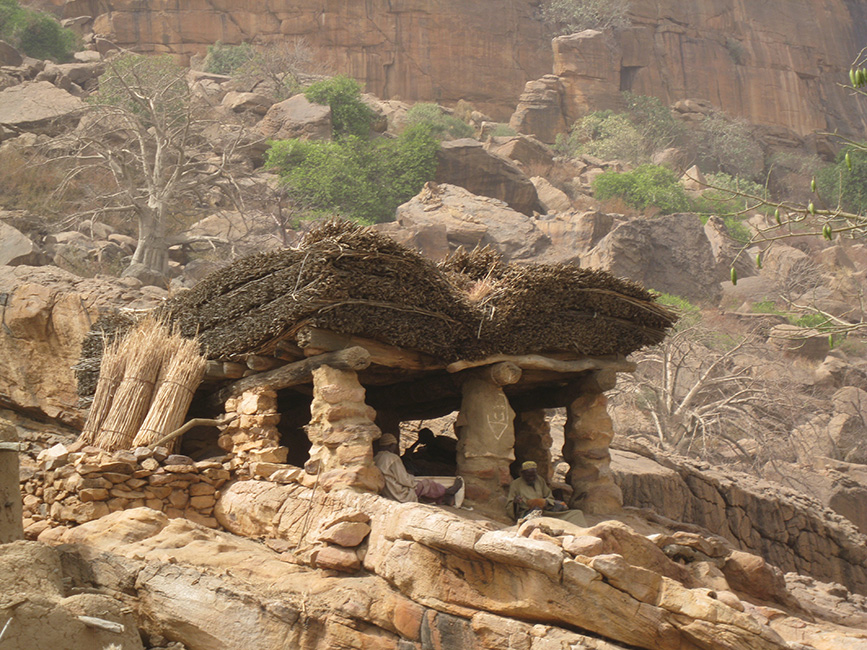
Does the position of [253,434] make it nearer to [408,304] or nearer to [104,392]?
[104,392]

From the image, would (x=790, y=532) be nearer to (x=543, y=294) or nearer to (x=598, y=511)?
(x=598, y=511)

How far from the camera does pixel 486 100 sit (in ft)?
148

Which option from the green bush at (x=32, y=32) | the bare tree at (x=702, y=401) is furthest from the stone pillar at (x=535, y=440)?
the green bush at (x=32, y=32)

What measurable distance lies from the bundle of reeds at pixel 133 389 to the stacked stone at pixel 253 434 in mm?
986

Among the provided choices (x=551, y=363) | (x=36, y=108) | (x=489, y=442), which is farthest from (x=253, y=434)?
(x=36, y=108)

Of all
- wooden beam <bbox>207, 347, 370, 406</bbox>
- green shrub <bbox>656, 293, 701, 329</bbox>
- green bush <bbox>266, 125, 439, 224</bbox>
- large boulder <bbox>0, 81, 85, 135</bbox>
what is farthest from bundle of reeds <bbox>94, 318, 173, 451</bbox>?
large boulder <bbox>0, 81, 85, 135</bbox>

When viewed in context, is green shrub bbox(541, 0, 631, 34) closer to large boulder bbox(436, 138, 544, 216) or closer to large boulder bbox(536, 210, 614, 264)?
large boulder bbox(436, 138, 544, 216)

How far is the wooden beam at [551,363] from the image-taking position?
31.4 feet

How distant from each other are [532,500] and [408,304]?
2.51m

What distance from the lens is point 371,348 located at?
360 inches

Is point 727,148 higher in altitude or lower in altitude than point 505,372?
higher

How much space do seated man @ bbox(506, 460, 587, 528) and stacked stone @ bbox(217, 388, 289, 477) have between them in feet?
8.30

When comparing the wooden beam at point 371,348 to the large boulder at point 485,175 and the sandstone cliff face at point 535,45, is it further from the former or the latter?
the sandstone cliff face at point 535,45

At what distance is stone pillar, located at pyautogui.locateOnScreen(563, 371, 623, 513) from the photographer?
1024 centimetres
